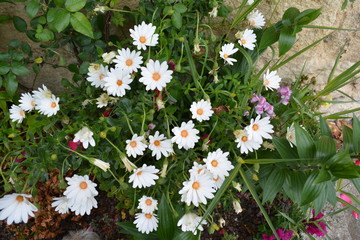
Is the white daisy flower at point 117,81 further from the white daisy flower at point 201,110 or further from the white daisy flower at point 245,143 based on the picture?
the white daisy flower at point 245,143

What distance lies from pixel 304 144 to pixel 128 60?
2.15ft

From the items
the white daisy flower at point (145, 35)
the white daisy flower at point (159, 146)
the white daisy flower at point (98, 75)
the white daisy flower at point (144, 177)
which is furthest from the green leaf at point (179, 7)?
the white daisy flower at point (144, 177)

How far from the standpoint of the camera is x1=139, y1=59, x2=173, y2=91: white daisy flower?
1.03 metres

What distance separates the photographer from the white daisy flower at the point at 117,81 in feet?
3.43

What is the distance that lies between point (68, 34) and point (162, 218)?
827 millimetres

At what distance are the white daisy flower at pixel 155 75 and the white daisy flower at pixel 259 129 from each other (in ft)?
1.09

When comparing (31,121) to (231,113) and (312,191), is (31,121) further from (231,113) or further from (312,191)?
(312,191)

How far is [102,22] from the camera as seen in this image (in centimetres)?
134

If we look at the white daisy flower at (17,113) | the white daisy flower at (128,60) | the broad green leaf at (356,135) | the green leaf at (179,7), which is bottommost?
the white daisy flower at (17,113)

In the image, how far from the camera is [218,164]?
1109 mm

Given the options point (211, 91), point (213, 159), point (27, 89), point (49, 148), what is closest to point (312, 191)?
point (213, 159)

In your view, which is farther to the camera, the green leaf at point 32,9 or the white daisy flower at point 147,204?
the white daisy flower at point 147,204

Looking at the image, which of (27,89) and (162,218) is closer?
(162,218)

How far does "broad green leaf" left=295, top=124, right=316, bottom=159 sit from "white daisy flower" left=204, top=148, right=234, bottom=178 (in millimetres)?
236
